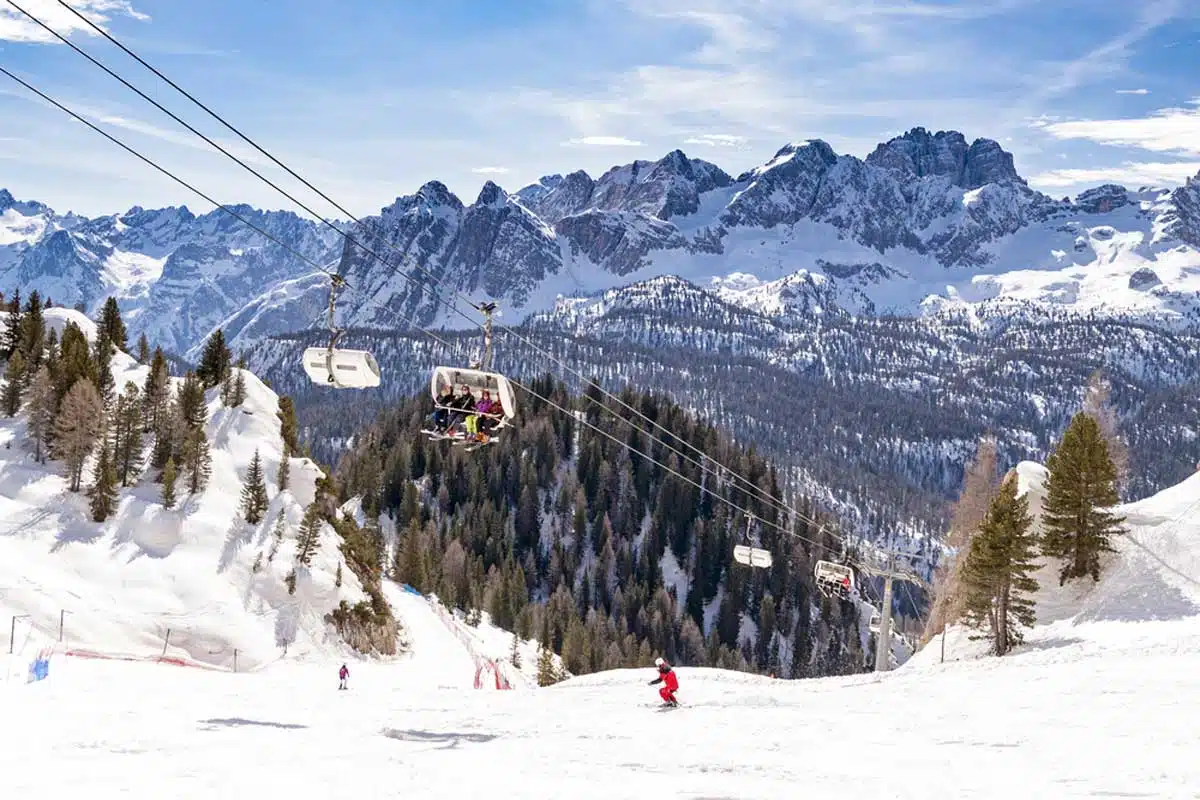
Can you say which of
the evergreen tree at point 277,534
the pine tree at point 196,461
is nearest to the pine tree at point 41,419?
the pine tree at point 196,461

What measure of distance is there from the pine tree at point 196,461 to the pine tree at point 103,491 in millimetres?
5766

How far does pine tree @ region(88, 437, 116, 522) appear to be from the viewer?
2685 inches

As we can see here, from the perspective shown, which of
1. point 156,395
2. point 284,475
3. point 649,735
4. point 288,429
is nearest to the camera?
point 649,735

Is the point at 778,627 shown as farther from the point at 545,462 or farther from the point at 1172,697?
the point at 1172,697

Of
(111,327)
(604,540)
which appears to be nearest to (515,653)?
(111,327)

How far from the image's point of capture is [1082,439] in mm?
50469

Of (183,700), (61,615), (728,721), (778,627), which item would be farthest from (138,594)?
(778,627)

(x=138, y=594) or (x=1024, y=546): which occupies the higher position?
(x=1024, y=546)

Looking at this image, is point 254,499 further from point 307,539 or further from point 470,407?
point 470,407

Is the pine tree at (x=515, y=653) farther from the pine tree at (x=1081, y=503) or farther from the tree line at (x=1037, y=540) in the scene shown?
the pine tree at (x=1081, y=503)

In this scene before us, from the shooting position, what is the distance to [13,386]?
78250mm

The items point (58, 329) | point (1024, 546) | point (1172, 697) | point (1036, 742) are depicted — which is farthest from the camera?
point (58, 329)

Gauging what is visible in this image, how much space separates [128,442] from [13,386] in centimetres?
1293

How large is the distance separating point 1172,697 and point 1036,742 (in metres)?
6.94
